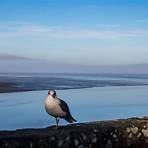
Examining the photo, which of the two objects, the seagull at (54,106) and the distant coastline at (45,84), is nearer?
the seagull at (54,106)

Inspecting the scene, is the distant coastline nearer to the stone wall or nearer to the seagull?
the seagull

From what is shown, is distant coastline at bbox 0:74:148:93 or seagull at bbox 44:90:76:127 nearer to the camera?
seagull at bbox 44:90:76:127

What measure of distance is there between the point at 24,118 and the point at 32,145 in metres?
15.9

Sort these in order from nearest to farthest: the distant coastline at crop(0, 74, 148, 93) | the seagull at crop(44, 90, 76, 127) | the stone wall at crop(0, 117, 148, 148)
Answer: the stone wall at crop(0, 117, 148, 148)
the seagull at crop(44, 90, 76, 127)
the distant coastline at crop(0, 74, 148, 93)

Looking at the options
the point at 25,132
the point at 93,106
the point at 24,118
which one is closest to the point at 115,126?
the point at 25,132

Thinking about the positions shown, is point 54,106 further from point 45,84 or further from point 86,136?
point 45,84

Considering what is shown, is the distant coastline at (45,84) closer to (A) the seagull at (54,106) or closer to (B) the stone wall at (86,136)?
(A) the seagull at (54,106)

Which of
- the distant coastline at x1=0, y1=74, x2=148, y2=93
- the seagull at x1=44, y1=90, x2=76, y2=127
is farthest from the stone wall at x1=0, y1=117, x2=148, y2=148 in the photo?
the distant coastline at x1=0, y1=74, x2=148, y2=93

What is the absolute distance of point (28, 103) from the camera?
32781 millimetres

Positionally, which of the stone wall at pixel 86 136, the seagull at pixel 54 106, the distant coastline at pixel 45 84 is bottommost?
the distant coastline at pixel 45 84

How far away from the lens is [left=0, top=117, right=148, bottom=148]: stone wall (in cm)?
763

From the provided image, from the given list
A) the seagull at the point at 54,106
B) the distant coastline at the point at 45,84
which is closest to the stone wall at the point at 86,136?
the seagull at the point at 54,106

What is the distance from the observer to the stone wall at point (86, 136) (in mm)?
7633

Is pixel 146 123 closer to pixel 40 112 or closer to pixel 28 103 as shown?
pixel 40 112
